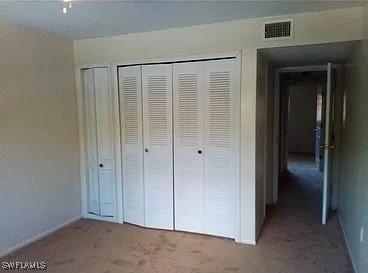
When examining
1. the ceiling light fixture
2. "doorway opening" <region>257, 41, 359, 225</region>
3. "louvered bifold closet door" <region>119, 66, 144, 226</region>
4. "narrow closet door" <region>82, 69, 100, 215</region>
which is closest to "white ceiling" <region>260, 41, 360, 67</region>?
"doorway opening" <region>257, 41, 359, 225</region>

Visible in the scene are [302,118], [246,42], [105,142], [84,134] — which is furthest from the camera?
[302,118]

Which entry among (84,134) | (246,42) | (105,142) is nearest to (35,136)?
(84,134)

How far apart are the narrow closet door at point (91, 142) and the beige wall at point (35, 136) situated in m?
0.14

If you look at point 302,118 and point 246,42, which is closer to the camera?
point 246,42

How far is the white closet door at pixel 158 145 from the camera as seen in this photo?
338cm

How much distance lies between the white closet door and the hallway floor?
27cm

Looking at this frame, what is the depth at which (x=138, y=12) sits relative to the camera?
2.67 meters

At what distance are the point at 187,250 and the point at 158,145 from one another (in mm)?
1185

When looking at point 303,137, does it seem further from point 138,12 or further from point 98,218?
point 138,12

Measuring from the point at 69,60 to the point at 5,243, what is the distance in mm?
2153

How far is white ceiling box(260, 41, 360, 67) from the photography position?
2.88m

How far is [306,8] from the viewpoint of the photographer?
260 cm

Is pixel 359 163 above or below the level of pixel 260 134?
below

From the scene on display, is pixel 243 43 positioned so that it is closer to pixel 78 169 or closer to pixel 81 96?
pixel 81 96
